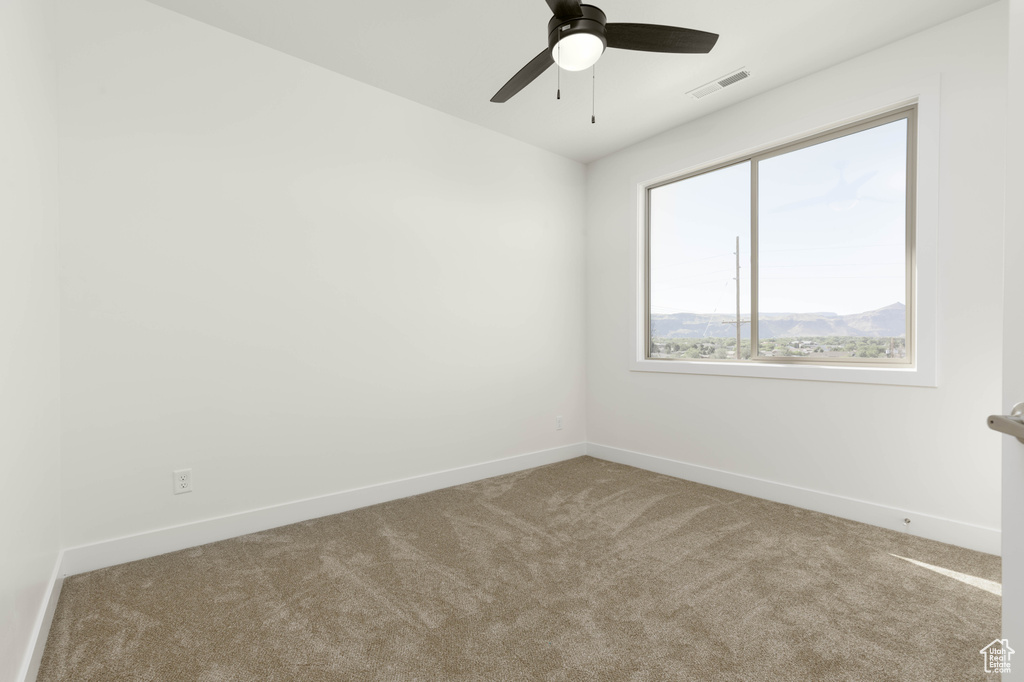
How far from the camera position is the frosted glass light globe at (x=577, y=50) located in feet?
5.81

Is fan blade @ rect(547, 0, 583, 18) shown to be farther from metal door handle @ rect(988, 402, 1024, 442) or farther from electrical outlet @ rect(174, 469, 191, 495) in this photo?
electrical outlet @ rect(174, 469, 191, 495)

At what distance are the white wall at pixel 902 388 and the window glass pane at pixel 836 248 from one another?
0.82 feet

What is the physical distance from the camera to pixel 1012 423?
0.59 meters

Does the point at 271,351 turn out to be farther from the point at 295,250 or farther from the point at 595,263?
the point at 595,263

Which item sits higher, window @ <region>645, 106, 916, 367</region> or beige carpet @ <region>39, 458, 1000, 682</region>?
window @ <region>645, 106, 916, 367</region>

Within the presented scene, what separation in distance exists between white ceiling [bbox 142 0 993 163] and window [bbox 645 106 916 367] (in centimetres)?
50

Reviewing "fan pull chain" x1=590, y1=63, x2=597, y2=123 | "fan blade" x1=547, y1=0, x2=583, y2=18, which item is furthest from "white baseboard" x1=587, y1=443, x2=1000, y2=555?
"fan blade" x1=547, y1=0, x2=583, y2=18

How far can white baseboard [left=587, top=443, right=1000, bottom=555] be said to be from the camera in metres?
2.36

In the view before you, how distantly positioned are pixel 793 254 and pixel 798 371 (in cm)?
80

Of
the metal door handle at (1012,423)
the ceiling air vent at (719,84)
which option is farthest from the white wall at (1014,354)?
the ceiling air vent at (719,84)

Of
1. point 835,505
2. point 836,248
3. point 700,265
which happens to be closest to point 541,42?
point 700,265

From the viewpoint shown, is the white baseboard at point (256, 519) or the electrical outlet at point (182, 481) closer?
the white baseboard at point (256, 519)

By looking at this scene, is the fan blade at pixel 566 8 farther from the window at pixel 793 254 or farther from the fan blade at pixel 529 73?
the window at pixel 793 254

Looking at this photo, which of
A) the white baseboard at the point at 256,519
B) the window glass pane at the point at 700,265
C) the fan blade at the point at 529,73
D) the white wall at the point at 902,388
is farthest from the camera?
the window glass pane at the point at 700,265
